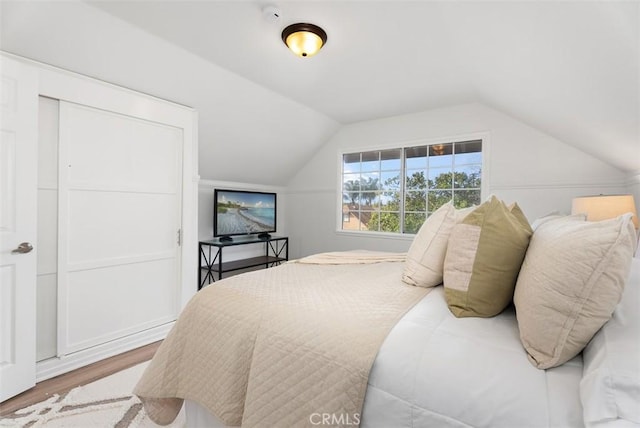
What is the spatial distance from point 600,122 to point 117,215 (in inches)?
138

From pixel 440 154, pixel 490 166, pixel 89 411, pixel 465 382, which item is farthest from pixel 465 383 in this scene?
pixel 440 154

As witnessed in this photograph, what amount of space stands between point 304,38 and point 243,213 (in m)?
2.62

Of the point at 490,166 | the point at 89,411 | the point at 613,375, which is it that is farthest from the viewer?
the point at 490,166

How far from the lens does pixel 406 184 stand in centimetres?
402

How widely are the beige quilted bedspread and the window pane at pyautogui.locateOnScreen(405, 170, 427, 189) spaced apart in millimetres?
2482

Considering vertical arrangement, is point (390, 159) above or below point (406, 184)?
above

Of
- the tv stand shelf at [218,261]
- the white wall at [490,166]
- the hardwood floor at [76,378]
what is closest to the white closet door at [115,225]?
the hardwood floor at [76,378]

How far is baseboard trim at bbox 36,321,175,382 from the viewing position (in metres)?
2.04

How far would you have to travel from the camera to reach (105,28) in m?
2.02

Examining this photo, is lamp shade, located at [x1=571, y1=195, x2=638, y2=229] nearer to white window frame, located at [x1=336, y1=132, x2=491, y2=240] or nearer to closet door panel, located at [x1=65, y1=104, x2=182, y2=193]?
white window frame, located at [x1=336, y1=132, x2=491, y2=240]

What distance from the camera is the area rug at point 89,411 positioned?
1586 mm

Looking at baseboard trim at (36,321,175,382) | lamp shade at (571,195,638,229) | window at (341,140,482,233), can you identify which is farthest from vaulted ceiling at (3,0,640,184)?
baseboard trim at (36,321,175,382)

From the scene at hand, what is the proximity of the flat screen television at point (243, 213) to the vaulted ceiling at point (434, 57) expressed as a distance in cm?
71

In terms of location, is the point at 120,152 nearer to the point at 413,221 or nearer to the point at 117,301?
the point at 117,301
